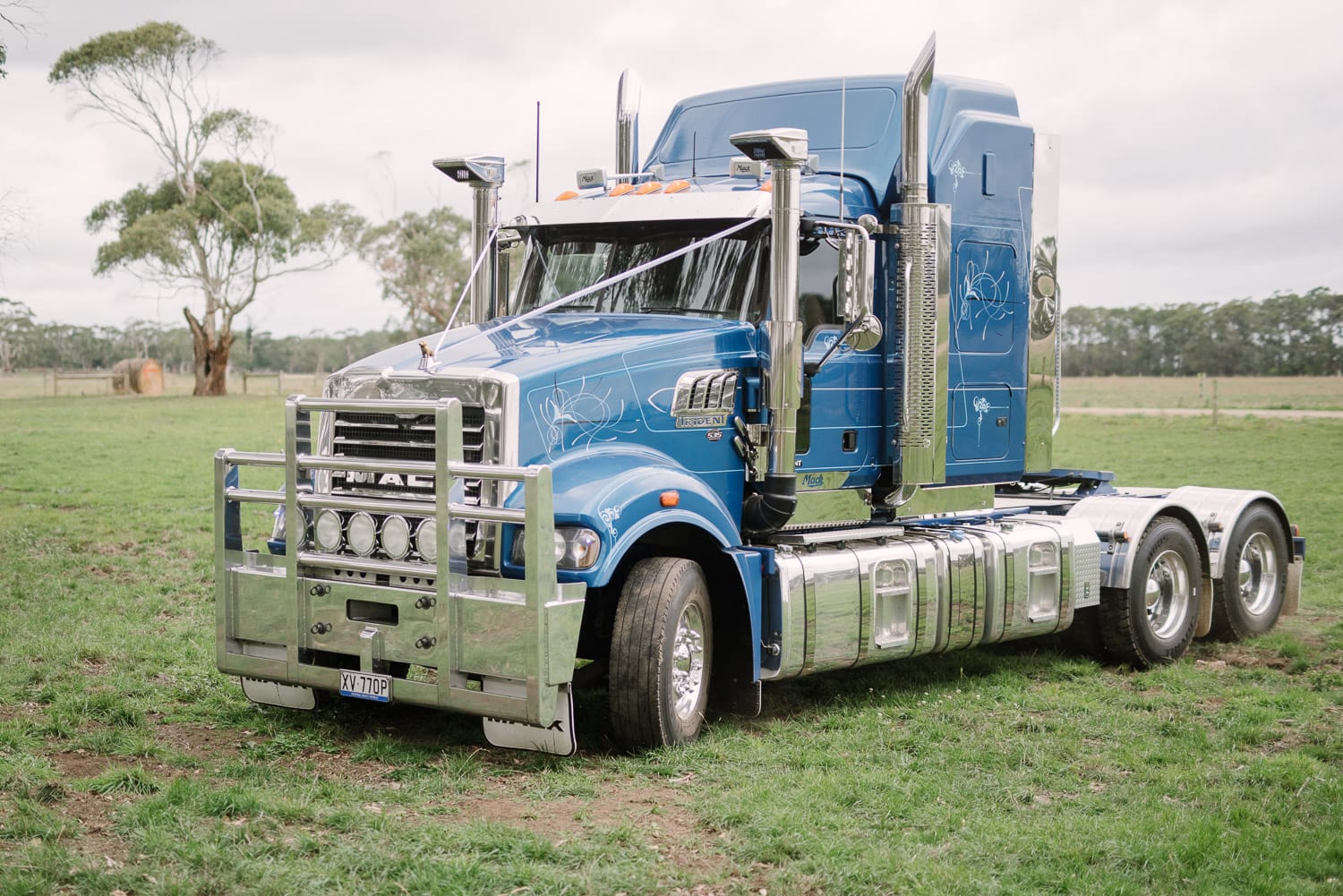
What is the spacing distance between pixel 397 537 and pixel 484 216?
3.29 metres

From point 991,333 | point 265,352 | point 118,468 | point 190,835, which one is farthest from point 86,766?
point 265,352

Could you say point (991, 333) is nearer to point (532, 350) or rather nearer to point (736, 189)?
point (736, 189)

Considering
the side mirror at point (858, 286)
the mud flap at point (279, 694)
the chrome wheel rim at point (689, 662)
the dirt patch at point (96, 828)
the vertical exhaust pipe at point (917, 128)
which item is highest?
the vertical exhaust pipe at point (917, 128)

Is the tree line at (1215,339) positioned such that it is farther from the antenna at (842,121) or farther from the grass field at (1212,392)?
the antenna at (842,121)

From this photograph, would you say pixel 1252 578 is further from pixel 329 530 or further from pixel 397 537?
pixel 329 530

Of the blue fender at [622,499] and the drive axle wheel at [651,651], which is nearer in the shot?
the blue fender at [622,499]

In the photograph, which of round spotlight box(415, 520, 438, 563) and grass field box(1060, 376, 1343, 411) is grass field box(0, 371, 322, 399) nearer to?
grass field box(1060, 376, 1343, 411)

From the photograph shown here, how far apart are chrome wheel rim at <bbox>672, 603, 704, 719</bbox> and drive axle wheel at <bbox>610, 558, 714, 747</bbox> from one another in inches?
0.4

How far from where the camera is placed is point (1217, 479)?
2300cm

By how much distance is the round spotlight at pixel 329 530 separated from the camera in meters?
7.27

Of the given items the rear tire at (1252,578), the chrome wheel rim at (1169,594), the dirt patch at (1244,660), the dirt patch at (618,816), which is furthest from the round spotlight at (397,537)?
the rear tire at (1252,578)

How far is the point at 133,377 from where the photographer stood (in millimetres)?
54781

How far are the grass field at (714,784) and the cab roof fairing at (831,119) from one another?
338 centimetres

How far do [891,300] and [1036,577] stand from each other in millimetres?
2174
